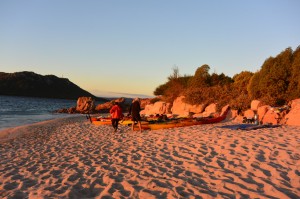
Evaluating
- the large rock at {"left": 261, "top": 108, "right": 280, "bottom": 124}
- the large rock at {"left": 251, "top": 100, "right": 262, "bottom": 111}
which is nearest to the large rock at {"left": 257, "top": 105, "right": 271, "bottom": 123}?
the large rock at {"left": 261, "top": 108, "right": 280, "bottom": 124}

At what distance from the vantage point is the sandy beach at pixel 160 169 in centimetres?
536

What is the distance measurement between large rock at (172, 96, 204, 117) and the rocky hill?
12251cm

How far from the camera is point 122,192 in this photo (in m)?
5.37

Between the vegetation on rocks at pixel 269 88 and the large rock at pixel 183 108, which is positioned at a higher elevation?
the vegetation on rocks at pixel 269 88

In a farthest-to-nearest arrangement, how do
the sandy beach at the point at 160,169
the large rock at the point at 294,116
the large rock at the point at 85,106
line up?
the large rock at the point at 85,106 → the large rock at the point at 294,116 → the sandy beach at the point at 160,169

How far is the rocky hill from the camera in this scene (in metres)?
133

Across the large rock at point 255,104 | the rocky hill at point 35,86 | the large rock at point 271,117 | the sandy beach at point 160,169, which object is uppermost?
the rocky hill at point 35,86

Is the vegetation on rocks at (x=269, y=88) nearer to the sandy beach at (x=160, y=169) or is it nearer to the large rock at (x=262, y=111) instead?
the large rock at (x=262, y=111)

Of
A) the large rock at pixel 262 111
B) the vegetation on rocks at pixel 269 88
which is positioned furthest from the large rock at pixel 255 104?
the large rock at pixel 262 111

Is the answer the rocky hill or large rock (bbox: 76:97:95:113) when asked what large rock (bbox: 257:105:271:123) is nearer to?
large rock (bbox: 76:97:95:113)

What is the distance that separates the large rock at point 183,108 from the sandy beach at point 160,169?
12928 millimetres

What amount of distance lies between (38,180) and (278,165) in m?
5.86

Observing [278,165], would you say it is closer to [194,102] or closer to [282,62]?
[282,62]

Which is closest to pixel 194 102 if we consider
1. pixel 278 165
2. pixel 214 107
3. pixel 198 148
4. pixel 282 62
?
pixel 214 107
